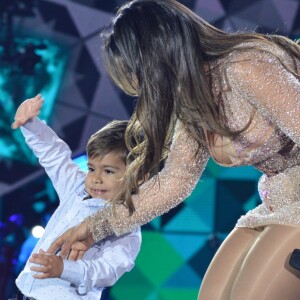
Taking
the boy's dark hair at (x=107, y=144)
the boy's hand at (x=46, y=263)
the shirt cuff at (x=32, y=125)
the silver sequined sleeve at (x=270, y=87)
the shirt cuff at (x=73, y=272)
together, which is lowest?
the shirt cuff at (x=73, y=272)

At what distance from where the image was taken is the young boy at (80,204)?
2.21 m

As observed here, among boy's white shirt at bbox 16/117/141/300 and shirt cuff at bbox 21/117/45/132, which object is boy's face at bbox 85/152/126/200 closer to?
boy's white shirt at bbox 16/117/141/300

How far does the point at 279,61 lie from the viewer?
159 centimetres

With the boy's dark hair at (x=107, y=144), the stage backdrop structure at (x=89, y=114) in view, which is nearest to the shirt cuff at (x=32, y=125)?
the boy's dark hair at (x=107, y=144)

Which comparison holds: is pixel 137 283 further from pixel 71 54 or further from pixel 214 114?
pixel 214 114

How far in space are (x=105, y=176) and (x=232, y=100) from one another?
0.82m

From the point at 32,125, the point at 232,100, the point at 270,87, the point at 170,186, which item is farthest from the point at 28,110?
the point at 270,87

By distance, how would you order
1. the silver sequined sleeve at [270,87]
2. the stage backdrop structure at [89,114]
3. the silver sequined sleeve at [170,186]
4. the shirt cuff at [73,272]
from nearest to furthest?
1. the silver sequined sleeve at [270,87]
2. the silver sequined sleeve at [170,186]
3. the shirt cuff at [73,272]
4. the stage backdrop structure at [89,114]

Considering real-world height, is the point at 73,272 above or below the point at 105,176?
below

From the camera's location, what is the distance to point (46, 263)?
1941mm

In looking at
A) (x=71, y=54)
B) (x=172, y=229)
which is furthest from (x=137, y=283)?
(x=71, y=54)

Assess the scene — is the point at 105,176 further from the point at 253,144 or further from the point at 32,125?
the point at 253,144

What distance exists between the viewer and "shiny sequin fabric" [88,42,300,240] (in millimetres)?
1548

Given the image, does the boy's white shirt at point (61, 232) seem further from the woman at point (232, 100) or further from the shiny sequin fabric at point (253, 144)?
the woman at point (232, 100)
